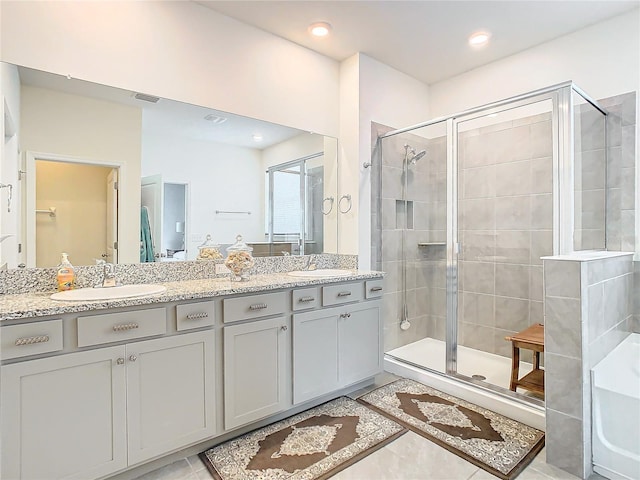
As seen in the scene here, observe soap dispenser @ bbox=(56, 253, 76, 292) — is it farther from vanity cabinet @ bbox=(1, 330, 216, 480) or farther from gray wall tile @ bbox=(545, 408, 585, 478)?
gray wall tile @ bbox=(545, 408, 585, 478)

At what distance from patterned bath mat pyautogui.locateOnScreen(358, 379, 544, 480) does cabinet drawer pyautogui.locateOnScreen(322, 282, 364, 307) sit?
730 millimetres

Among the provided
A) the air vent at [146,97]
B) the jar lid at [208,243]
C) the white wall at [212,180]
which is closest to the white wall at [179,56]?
the air vent at [146,97]

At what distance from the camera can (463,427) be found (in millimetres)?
2221

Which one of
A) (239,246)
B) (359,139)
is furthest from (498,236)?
(239,246)

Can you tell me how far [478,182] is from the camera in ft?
10.3

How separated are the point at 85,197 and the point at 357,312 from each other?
188 centimetres

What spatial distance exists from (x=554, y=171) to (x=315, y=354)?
6.26 feet

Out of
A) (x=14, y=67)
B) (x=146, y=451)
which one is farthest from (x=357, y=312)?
(x=14, y=67)

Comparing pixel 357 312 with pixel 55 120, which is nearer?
pixel 55 120

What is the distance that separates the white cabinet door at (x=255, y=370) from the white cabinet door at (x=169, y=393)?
103mm

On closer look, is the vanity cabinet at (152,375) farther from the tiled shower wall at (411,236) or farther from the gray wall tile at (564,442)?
the gray wall tile at (564,442)

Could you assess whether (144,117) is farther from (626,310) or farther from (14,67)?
(626,310)

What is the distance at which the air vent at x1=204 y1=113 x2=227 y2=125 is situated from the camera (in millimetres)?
2516

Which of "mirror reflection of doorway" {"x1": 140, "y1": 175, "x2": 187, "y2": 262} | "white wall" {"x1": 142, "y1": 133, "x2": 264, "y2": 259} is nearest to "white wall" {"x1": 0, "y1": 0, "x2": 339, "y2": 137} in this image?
"white wall" {"x1": 142, "y1": 133, "x2": 264, "y2": 259}
